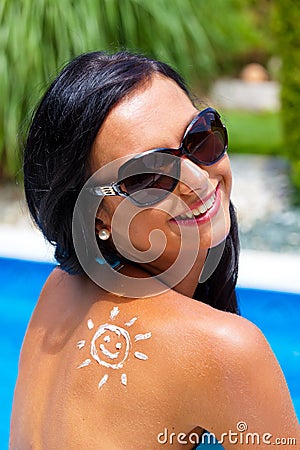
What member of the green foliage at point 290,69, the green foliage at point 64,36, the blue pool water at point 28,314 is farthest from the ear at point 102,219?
the green foliage at point 290,69

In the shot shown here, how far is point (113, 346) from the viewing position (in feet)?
5.75

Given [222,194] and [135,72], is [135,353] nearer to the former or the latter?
[222,194]

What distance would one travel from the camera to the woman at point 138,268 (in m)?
1.61

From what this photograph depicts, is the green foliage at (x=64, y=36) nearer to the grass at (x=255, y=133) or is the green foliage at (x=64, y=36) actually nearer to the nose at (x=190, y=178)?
the grass at (x=255, y=133)

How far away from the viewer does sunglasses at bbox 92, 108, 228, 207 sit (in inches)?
67.5

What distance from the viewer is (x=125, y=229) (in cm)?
179

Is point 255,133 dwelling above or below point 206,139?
above

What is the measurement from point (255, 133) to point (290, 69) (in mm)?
3046

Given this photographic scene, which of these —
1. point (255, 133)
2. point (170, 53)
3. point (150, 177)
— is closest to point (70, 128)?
point (150, 177)

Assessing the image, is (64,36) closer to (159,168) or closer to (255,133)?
(255,133)

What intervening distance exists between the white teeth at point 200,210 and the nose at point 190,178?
0.04 metres

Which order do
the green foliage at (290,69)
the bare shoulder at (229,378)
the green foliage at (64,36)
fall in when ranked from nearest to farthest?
the bare shoulder at (229,378) → the green foliage at (290,69) → the green foliage at (64,36)

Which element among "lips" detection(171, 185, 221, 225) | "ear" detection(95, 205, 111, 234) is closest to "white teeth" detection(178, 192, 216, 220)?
"lips" detection(171, 185, 221, 225)

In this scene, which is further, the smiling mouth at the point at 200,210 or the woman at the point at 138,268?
the smiling mouth at the point at 200,210
